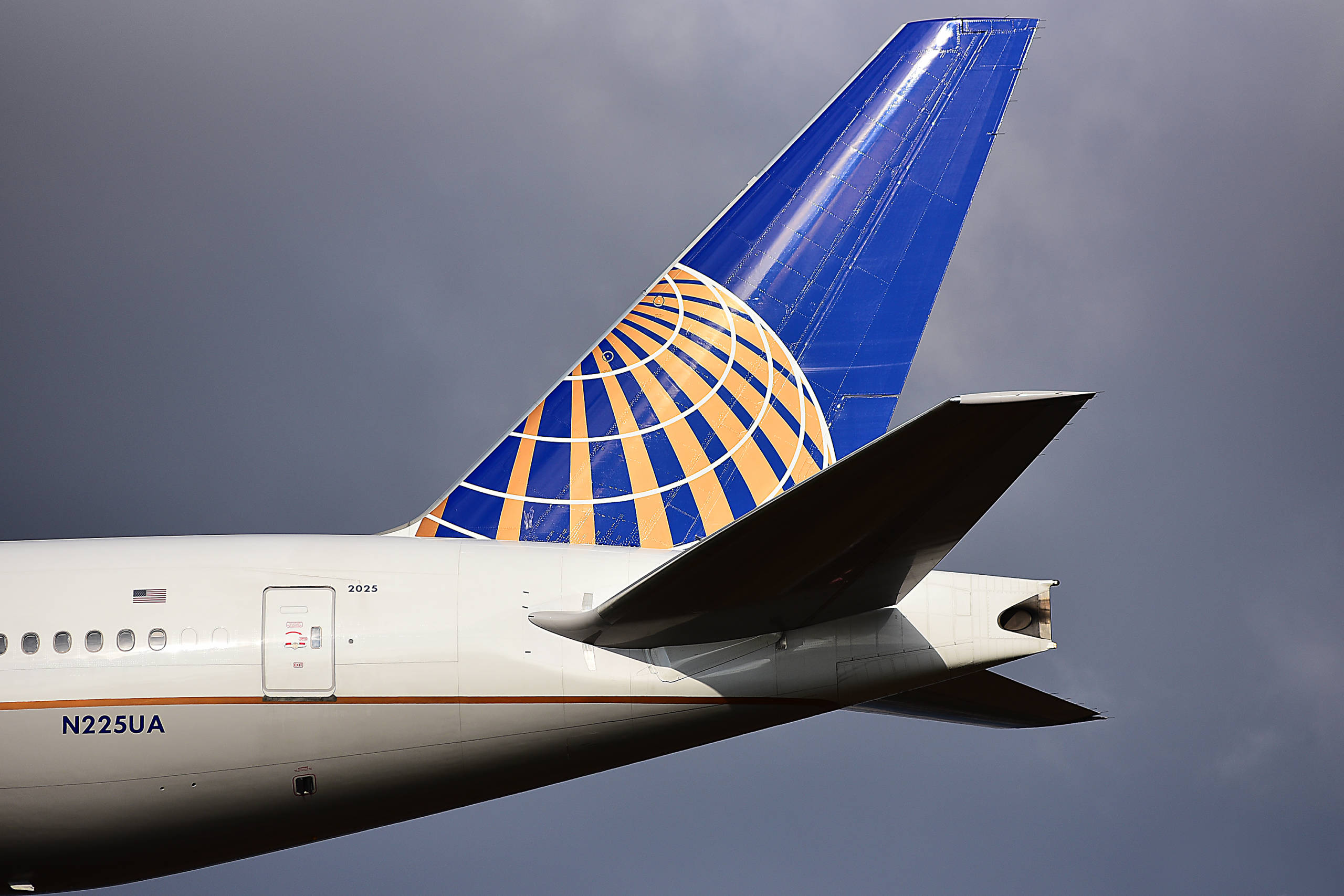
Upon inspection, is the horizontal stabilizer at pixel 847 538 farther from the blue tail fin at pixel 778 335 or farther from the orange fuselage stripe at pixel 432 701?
the blue tail fin at pixel 778 335

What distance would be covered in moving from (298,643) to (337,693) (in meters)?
0.55

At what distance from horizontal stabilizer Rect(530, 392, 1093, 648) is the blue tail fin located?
336 cm

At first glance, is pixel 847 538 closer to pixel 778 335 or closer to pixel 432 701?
pixel 432 701

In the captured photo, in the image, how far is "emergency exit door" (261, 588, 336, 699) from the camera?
9906 mm

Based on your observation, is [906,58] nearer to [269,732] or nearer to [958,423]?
[958,423]

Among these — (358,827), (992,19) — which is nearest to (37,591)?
(358,827)

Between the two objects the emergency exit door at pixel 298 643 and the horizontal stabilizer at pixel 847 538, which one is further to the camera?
the emergency exit door at pixel 298 643

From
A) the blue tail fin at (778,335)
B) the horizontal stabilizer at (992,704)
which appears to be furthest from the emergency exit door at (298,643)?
the horizontal stabilizer at (992,704)

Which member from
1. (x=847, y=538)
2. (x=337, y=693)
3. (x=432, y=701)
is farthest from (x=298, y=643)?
(x=847, y=538)

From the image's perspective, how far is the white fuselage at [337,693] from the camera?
9836mm

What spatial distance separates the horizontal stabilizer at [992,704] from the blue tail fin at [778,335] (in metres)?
3.23

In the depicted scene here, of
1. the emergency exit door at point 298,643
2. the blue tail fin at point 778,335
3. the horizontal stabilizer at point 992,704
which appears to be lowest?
the horizontal stabilizer at point 992,704

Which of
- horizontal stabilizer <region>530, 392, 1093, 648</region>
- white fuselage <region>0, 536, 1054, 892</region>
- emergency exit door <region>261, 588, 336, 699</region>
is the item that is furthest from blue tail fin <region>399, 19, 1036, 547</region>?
horizontal stabilizer <region>530, 392, 1093, 648</region>

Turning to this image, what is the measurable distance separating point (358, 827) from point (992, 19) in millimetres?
12313
